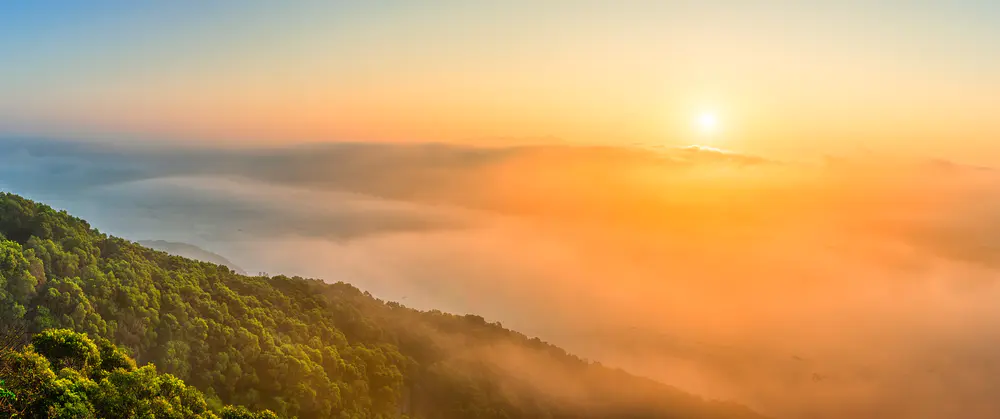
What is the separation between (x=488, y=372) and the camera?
338 feet

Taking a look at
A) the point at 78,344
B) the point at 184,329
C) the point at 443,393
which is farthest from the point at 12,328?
the point at 443,393

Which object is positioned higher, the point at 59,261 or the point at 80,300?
the point at 59,261

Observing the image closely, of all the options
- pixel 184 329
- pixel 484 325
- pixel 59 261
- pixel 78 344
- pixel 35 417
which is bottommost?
pixel 35 417

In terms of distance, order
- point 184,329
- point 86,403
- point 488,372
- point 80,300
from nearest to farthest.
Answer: point 86,403 < point 80,300 < point 184,329 < point 488,372

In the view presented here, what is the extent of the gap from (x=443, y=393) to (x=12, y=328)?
188ft

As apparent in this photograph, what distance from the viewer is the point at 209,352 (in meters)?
59.4

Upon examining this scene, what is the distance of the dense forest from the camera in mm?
35344

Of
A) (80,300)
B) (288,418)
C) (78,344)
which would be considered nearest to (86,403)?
(78,344)

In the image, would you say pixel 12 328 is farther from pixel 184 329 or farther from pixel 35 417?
pixel 35 417

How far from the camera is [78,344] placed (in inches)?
1441

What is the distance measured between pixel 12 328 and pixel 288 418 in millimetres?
24910

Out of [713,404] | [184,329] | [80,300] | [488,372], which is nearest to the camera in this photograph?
[80,300]

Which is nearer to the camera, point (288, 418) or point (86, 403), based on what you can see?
point (86, 403)

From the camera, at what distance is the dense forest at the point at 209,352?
35344 millimetres
